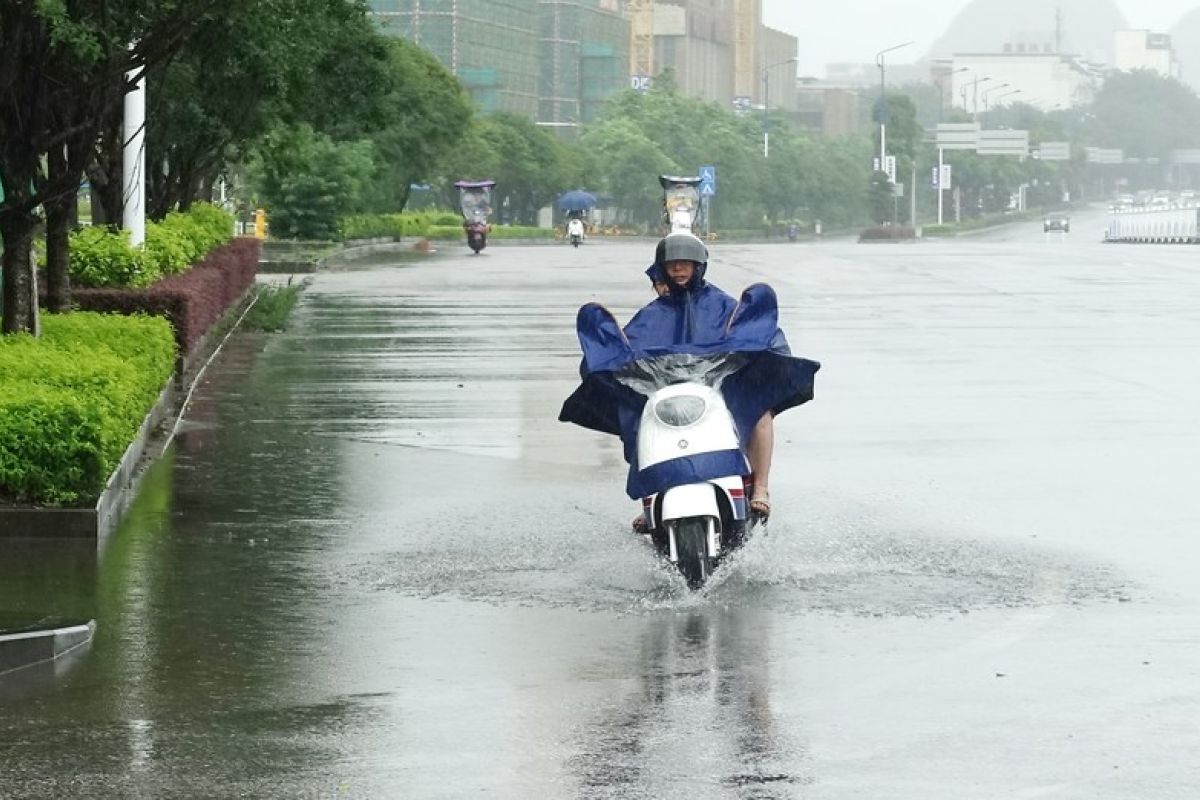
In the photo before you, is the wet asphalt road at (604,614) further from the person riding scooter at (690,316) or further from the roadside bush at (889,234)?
the roadside bush at (889,234)

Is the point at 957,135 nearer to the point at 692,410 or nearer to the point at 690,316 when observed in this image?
the point at 690,316

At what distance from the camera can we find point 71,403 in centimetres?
1210

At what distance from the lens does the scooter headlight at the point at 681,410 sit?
10695 millimetres

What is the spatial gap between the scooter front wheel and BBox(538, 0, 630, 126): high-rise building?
178m

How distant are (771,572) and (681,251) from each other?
4.68ft

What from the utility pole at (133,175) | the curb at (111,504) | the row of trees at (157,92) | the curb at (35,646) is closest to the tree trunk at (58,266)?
the row of trees at (157,92)

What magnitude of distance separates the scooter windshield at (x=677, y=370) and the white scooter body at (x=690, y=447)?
104mm

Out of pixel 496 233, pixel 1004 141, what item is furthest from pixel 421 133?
pixel 1004 141

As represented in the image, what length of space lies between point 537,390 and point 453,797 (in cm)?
1419

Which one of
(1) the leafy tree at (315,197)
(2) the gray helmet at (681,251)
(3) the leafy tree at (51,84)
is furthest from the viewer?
(1) the leafy tree at (315,197)

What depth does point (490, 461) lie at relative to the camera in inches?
621

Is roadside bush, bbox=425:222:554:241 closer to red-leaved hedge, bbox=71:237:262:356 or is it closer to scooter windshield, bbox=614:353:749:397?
red-leaved hedge, bbox=71:237:262:356

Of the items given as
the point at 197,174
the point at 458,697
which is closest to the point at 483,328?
the point at 197,174

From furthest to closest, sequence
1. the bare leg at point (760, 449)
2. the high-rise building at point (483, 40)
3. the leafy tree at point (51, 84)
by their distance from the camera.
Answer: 1. the high-rise building at point (483, 40)
2. the leafy tree at point (51, 84)
3. the bare leg at point (760, 449)
